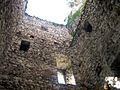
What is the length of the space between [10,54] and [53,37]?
9.18ft

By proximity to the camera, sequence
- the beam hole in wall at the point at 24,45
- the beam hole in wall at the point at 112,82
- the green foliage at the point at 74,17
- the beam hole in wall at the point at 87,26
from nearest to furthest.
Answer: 1. the beam hole in wall at the point at 112,82
2. the beam hole in wall at the point at 87,26
3. the beam hole in wall at the point at 24,45
4. the green foliage at the point at 74,17

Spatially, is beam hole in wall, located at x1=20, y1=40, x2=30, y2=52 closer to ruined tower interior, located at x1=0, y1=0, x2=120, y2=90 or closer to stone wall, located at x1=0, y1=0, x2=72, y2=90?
ruined tower interior, located at x1=0, y1=0, x2=120, y2=90

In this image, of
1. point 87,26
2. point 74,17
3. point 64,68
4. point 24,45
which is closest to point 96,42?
point 87,26

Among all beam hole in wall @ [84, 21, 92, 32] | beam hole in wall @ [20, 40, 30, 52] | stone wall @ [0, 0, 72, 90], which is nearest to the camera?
stone wall @ [0, 0, 72, 90]

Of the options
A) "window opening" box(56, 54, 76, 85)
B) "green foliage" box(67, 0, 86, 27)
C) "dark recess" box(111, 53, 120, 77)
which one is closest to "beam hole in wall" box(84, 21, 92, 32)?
"window opening" box(56, 54, 76, 85)

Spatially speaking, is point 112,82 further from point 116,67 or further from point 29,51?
A: point 29,51

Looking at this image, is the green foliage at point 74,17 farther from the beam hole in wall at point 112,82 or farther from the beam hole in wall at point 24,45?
the beam hole in wall at point 112,82

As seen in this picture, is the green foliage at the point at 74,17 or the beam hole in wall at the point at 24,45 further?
the green foliage at the point at 74,17

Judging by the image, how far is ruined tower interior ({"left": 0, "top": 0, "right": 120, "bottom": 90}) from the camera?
718 cm

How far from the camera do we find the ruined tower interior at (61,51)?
718 centimetres

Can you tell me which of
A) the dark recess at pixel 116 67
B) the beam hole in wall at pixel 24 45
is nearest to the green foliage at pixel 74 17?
the beam hole in wall at pixel 24 45

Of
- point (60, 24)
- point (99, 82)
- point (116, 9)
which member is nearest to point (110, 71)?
point (99, 82)

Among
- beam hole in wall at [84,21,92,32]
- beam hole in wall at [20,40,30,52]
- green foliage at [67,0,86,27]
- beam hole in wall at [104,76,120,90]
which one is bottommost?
beam hole in wall at [104,76,120,90]

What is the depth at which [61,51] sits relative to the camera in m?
10.9
